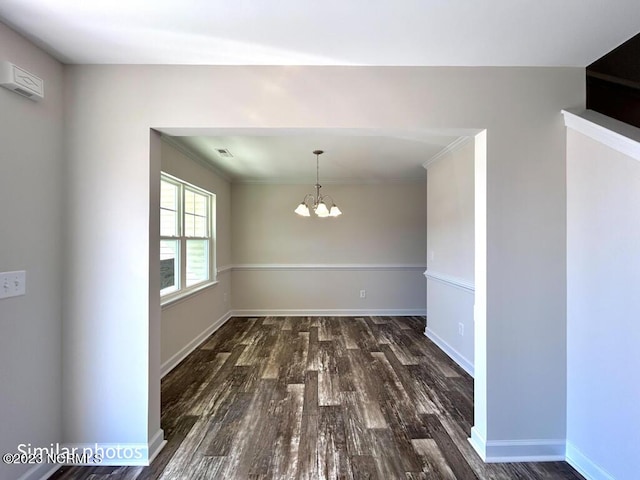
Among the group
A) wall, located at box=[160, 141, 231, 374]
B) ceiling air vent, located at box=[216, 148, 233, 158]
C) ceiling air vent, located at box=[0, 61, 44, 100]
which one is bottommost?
wall, located at box=[160, 141, 231, 374]

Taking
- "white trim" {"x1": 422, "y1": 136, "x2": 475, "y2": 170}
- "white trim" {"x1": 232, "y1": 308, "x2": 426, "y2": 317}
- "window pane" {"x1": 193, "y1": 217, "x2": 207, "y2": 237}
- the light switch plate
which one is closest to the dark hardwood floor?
the light switch plate

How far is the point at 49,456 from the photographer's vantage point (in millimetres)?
1760

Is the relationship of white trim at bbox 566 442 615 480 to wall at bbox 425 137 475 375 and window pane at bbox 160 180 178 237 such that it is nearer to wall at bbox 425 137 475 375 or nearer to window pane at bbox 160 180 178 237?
wall at bbox 425 137 475 375

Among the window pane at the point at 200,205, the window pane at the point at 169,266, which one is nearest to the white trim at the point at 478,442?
the window pane at the point at 169,266

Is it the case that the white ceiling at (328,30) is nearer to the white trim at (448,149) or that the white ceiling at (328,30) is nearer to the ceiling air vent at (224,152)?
the white trim at (448,149)

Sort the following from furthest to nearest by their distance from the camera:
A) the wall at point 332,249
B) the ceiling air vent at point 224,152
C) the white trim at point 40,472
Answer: the wall at point 332,249 < the ceiling air vent at point 224,152 < the white trim at point 40,472

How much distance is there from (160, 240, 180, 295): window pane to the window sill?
110mm

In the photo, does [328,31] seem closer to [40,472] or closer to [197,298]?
[40,472]

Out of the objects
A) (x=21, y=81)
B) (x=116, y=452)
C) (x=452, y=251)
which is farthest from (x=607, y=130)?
(x=116, y=452)

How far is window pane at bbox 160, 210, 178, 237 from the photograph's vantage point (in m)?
3.29

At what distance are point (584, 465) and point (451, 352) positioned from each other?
1.76m

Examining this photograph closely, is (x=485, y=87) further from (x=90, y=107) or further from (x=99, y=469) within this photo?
(x=99, y=469)

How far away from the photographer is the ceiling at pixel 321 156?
10.3 feet

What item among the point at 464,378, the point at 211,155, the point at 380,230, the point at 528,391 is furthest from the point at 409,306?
the point at 211,155
